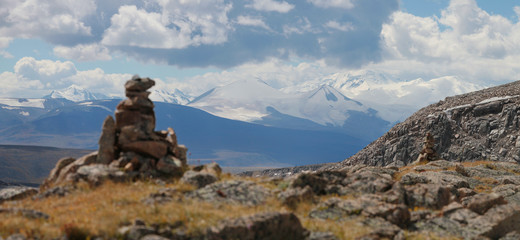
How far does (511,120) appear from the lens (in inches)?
4397

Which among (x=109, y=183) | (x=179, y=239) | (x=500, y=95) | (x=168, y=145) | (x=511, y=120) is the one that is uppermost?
(x=500, y=95)

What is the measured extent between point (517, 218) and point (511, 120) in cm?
10527

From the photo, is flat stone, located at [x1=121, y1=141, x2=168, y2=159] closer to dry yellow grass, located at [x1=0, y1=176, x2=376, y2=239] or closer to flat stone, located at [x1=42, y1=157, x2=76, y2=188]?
dry yellow grass, located at [x1=0, y1=176, x2=376, y2=239]

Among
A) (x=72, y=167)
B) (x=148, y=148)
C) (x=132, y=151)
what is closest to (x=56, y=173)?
(x=72, y=167)

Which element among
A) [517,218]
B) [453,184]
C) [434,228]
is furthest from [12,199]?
[453,184]

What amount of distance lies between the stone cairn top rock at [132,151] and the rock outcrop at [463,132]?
3661 inches

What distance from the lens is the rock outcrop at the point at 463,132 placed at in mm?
111312

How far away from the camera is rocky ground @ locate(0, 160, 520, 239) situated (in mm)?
16391

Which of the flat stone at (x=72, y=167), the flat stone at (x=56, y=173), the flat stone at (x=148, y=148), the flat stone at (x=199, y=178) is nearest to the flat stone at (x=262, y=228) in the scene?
the flat stone at (x=199, y=178)

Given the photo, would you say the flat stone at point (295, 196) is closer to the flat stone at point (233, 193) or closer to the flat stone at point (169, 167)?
the flat stone at point (233, 193)

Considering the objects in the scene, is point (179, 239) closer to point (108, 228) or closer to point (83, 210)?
point (108, 228)

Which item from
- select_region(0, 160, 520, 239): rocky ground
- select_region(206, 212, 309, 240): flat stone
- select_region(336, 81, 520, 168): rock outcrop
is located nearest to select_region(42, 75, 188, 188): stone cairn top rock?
select_region(0, 160, 520, 239): rocky ground

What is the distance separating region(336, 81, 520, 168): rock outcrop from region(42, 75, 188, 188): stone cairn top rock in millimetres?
92986

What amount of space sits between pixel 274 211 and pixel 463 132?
125608 millimetres
